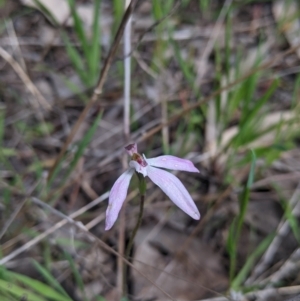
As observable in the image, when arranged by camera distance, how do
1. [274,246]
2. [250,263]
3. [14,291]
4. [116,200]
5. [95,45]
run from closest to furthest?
[116,200]
[14,291]
[250,263]
[274,246]
[95,45]

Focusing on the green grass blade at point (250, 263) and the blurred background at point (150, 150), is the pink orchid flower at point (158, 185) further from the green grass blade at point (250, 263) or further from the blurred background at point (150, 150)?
the green grass blade at point (250, 263)

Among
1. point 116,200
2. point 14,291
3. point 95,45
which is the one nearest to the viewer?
point 116,200

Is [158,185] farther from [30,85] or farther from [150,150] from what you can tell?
[30,85]

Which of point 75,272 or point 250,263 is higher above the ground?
point 75,272

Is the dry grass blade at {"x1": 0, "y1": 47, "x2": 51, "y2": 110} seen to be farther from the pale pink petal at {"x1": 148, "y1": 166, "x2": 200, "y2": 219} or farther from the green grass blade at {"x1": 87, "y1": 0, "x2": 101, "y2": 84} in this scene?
the pale pink petal at {"x1": 148, "y1": 166, "x2": 200, "y2": 219}

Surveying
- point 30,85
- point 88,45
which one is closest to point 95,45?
point 88,45

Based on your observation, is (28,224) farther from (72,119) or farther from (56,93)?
(56,93)

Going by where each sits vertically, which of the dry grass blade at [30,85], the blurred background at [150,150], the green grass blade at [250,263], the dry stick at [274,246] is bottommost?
the dry stick at [274,246]

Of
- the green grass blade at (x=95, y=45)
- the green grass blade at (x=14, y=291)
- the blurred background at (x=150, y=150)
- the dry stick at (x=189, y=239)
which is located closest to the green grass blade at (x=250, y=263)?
the blurred background at (x=150, y=150)
